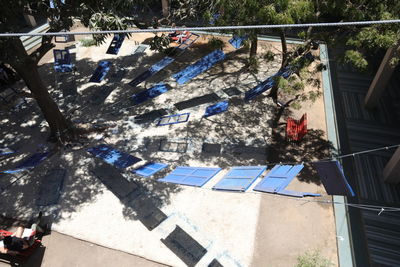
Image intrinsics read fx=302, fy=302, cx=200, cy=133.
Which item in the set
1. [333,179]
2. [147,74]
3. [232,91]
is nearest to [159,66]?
[147,74]

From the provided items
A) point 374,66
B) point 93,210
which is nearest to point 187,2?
point 93,210

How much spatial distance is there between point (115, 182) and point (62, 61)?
912 centimetres

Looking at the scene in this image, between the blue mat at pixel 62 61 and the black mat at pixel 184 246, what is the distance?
1162 cm

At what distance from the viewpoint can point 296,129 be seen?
532 inches

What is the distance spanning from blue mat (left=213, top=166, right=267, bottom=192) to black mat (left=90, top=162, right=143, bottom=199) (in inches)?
177

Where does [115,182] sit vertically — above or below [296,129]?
below

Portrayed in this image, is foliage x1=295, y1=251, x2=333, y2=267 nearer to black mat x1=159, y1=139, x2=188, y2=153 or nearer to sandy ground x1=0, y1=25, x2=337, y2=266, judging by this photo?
sandy ground x1=0, y1=25, x2=337, y2=266

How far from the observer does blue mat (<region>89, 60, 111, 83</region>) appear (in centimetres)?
1675

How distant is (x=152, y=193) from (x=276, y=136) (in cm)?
623

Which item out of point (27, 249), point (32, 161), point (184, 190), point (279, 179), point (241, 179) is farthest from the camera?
point (184, 190)

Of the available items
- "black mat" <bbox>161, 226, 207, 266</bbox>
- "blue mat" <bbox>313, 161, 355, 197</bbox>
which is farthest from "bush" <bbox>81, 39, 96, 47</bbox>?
"blue mat" <bbox>313, 161, 355, 197</bbox>

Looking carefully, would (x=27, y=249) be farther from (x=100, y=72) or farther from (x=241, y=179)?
(x=100, y=72)

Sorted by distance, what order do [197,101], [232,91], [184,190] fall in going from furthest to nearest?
1. [232,91]
2. [197,101]
3. [184,190]

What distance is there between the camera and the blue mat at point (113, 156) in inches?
464
